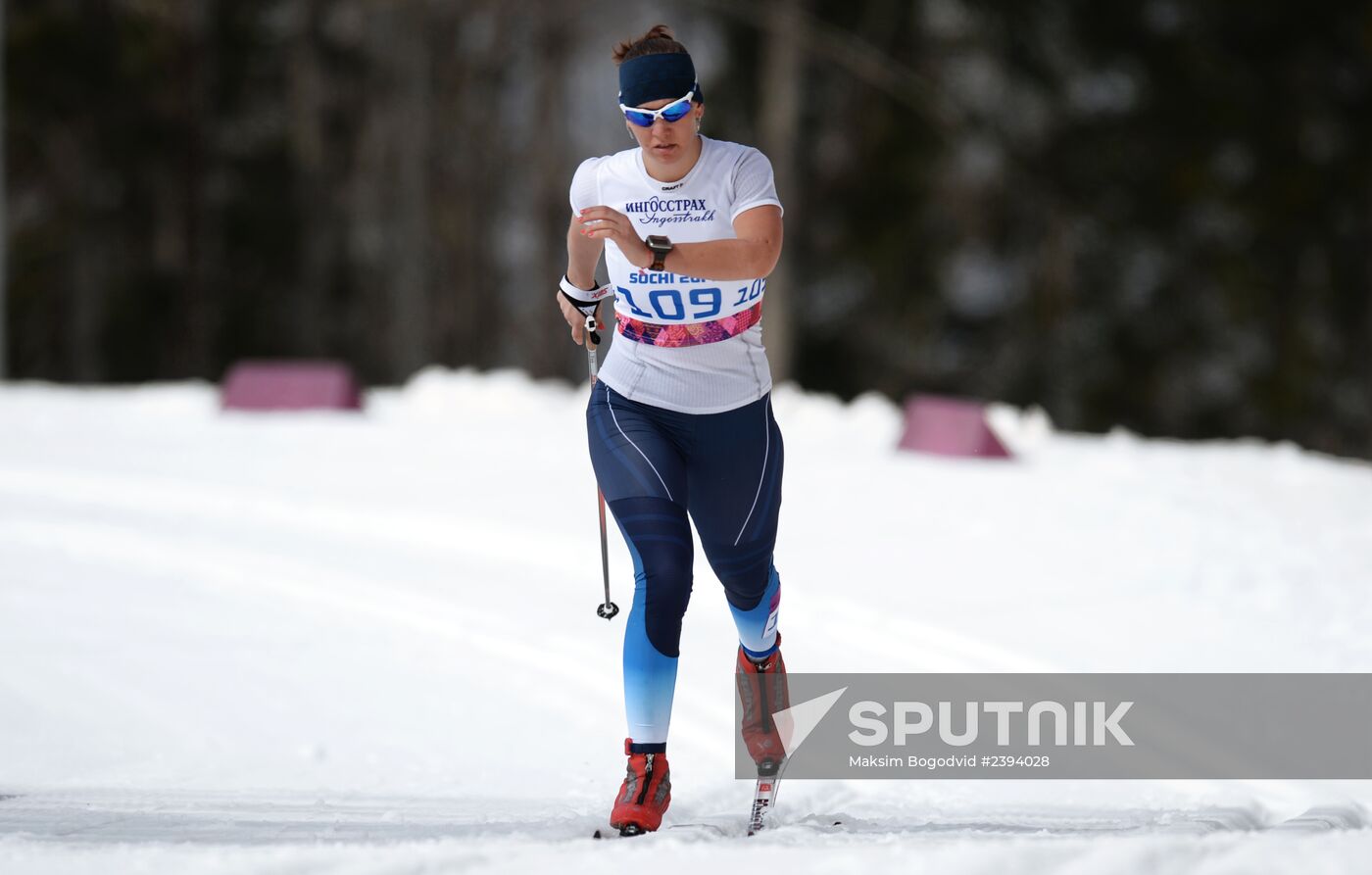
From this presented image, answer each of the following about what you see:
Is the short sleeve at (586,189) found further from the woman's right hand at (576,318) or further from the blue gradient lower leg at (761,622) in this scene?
the blue gradient lower leg at (761,622)

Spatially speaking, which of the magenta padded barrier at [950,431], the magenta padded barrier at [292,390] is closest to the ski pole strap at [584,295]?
the magenta padded barrier at [950,431]

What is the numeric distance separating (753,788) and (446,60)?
103 ft

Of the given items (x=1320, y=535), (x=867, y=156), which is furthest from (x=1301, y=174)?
(x=1320, y=535)

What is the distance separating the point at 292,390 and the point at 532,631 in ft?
22.2

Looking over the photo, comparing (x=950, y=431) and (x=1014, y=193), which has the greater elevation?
(x=1014, y=193)

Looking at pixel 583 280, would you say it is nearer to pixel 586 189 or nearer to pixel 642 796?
pixel 586 189

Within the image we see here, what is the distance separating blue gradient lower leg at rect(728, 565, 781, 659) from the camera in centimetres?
473

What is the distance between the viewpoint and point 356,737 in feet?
18.5

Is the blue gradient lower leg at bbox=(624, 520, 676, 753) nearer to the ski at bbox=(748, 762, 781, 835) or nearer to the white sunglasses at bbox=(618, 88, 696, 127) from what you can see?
the ski at bbox=(748, 762, 781, 835)

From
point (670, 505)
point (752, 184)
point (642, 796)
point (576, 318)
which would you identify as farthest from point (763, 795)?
point (752, 184)

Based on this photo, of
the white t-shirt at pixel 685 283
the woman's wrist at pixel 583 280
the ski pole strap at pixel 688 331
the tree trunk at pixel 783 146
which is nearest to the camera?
the white t-shirt at pixel 685 283

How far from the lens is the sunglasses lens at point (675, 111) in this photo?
4160mm

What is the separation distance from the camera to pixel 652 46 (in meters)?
4.25

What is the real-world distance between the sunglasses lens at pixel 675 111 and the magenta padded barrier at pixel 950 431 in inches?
275
